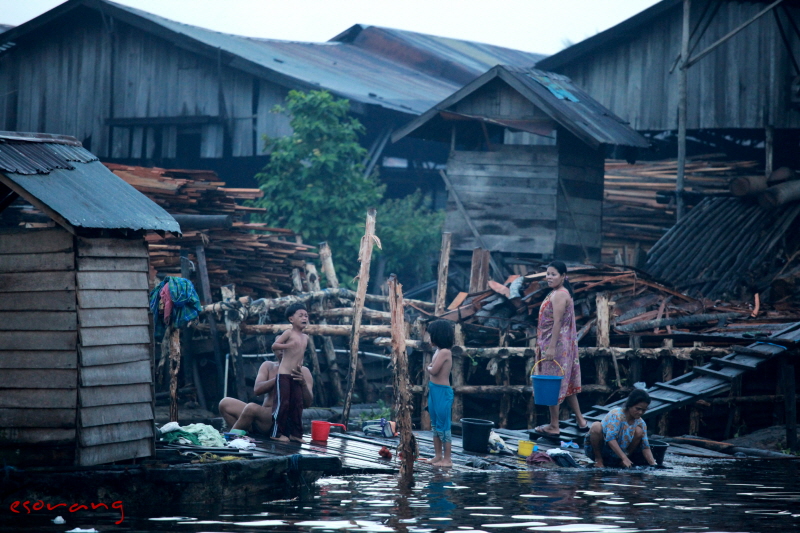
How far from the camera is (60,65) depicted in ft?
79.9

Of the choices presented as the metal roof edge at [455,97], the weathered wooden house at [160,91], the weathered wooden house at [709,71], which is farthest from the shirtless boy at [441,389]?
the weathered wooden house at [160,91]

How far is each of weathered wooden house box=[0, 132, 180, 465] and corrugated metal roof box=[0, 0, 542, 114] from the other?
1379cm

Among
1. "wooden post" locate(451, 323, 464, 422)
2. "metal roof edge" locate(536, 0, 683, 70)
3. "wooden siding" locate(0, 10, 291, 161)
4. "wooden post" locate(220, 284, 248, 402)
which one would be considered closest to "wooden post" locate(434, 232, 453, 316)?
"wooden post" locate(451, 323, 464, 422)

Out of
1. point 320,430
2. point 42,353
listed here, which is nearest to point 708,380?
point 320,430

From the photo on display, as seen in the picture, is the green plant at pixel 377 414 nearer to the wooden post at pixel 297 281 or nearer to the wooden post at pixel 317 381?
the wooden post at pixel 317 381

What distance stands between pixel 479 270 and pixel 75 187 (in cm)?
997

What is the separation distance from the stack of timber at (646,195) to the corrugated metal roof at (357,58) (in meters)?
5.47

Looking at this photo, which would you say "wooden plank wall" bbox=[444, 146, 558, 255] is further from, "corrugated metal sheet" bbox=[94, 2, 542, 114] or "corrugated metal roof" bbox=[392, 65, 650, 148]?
"corrugated metal sheet" bbox=[94, 2, 542, 114]

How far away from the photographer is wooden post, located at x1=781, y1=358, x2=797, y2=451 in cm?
1322

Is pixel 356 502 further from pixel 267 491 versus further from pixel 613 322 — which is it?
pixel 613 322

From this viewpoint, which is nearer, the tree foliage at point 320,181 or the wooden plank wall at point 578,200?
the wooden plank wall at point 578,200

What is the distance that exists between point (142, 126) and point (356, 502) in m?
17.3

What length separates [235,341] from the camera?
52.1ft

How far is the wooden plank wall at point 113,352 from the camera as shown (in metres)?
8.26
